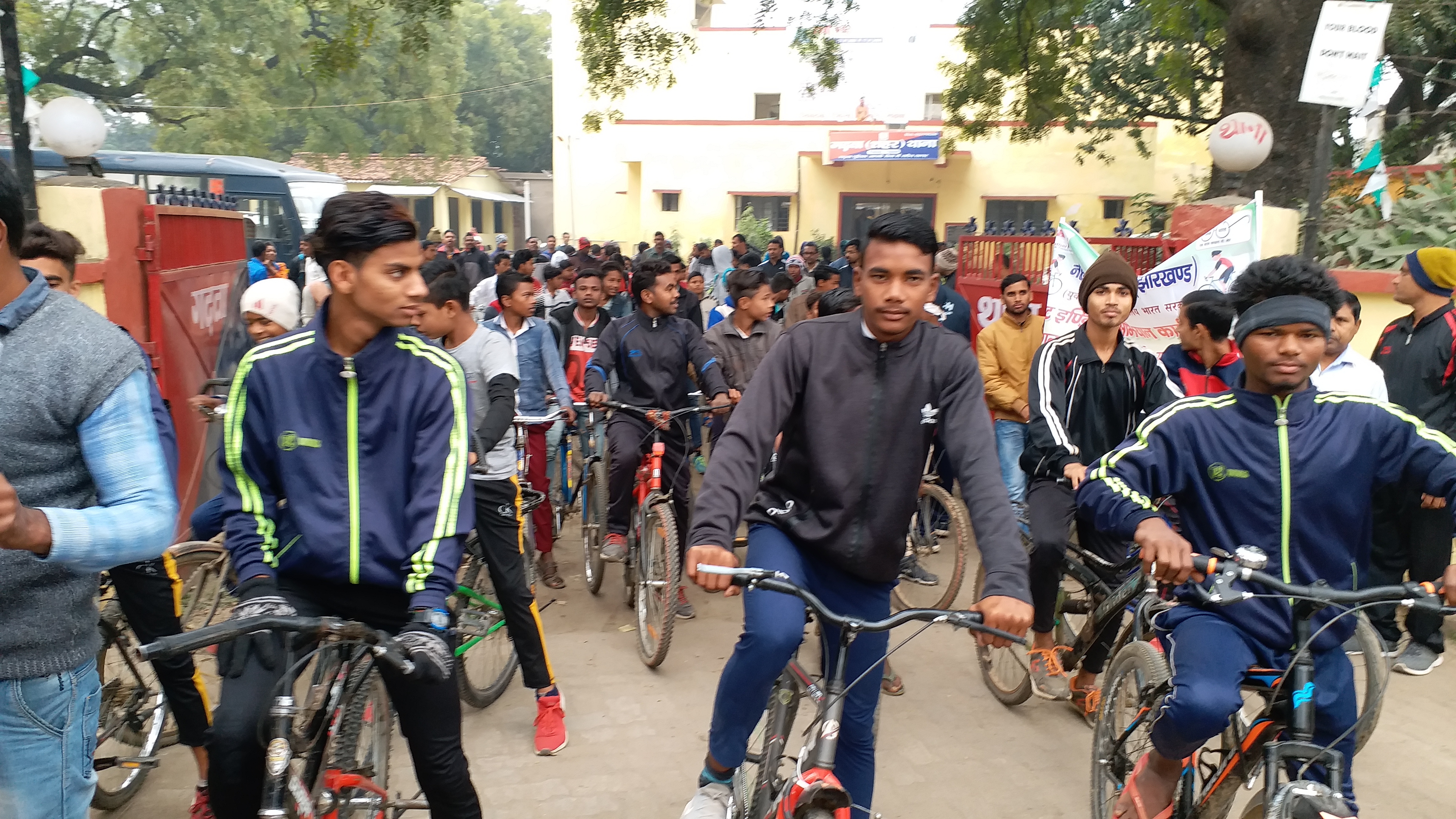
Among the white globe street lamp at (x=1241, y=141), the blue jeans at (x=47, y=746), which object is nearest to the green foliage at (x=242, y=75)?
the white globe street lamp at (x=1241, y=141)

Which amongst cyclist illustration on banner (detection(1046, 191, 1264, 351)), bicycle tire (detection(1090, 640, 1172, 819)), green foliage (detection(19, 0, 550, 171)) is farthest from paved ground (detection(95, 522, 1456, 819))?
green foliage (detection(19, 0, 550, 171))

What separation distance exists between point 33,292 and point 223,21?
35.1 metres

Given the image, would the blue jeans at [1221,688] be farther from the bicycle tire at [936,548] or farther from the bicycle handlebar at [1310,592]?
the bicycle tire at [936,548]

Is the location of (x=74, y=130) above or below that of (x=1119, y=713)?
above

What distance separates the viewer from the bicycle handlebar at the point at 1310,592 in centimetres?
262

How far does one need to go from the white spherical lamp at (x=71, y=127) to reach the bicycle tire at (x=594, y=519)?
11.6 ft

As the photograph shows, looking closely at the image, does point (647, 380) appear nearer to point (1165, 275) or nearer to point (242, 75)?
point (1165, 275)

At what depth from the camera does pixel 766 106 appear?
3216 centimetres

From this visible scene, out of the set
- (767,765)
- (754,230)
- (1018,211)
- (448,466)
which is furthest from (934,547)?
(1018,211)

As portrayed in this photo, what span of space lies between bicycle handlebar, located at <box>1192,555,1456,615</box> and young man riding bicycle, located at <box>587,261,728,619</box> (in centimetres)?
368

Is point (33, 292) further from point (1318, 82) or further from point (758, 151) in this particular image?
point (758, 151)

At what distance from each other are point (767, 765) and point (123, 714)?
2607 mm

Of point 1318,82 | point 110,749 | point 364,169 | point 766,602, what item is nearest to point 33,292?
point 766,602

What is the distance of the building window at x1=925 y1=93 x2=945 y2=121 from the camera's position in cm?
3142
